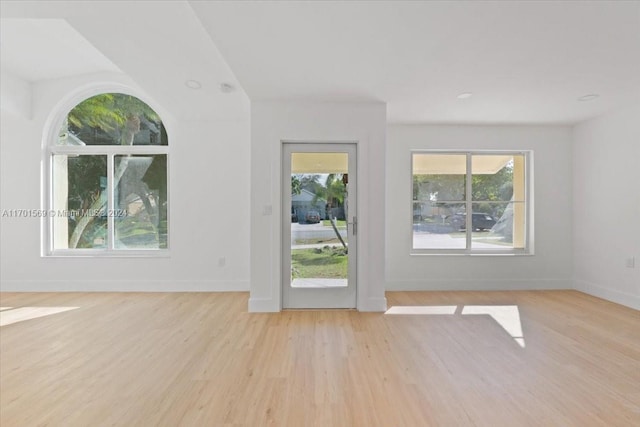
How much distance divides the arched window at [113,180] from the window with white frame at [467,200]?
4.19 metres

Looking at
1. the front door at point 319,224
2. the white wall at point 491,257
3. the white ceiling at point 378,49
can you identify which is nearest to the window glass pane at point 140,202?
the white ceiling at point 378,49

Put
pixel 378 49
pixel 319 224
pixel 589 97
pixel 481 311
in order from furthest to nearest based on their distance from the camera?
pixel 319 224 → pixel 481 311 → pixel 589 97 → pixel 378 49

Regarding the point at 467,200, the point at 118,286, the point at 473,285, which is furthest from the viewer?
the point at 467,200

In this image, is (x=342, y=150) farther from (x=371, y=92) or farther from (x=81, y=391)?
(x=81, y=391)

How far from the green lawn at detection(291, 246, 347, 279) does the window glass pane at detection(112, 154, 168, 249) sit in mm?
2444

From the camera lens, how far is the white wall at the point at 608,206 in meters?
4.18

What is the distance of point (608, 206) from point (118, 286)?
24.4ft

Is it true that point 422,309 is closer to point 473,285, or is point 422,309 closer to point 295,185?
point 473,285

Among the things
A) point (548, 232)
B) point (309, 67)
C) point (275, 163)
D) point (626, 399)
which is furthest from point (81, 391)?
point (548, 232)

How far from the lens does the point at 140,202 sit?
201 inches

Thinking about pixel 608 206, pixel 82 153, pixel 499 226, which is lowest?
pixel 499 226

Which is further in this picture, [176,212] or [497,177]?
[497,177]

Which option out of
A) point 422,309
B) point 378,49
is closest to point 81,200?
point 378,49

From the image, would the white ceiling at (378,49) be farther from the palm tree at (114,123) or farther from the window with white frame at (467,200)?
the window with white frame at (467,200)
